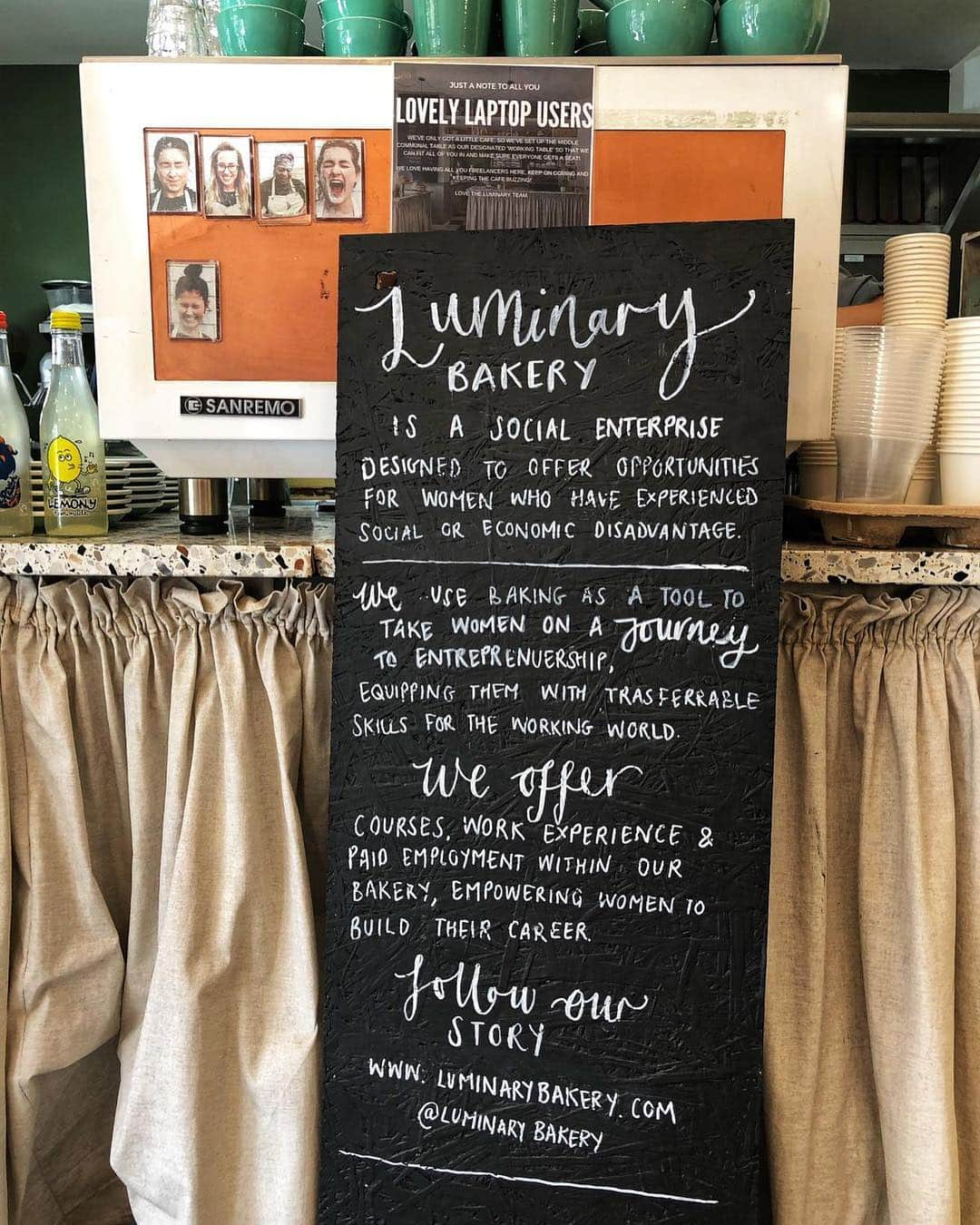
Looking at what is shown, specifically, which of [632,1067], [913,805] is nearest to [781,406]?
[913,805]

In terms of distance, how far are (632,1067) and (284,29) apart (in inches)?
51.4

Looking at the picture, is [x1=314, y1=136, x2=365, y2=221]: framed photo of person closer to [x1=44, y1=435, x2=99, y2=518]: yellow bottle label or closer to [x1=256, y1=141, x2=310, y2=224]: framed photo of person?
[x1=256, y1=141, x2=310, y2=224]: framed photo of person

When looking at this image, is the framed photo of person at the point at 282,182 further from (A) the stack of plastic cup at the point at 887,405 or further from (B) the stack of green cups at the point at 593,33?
(A) the stack of plastic cup at the point at 887,405

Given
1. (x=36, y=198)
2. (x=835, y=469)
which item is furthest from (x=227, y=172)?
(x=36, y=198)

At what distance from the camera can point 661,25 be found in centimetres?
107

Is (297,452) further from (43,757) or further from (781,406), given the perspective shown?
(781,406)

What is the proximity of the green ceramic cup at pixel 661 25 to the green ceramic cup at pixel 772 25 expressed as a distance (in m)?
0.03

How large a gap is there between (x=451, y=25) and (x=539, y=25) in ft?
0.36

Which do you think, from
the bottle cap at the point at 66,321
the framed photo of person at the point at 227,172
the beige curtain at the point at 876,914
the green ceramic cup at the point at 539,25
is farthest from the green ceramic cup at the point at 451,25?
the beige curtain at the point at 876,914

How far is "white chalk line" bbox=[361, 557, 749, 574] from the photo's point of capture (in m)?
0.93

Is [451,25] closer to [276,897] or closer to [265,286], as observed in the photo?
[265,286]

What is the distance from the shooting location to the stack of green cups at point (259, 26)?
3.62 ft

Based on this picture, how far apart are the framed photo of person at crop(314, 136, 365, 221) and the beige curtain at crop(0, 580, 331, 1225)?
0.47 meters

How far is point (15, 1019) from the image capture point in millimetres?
1109
